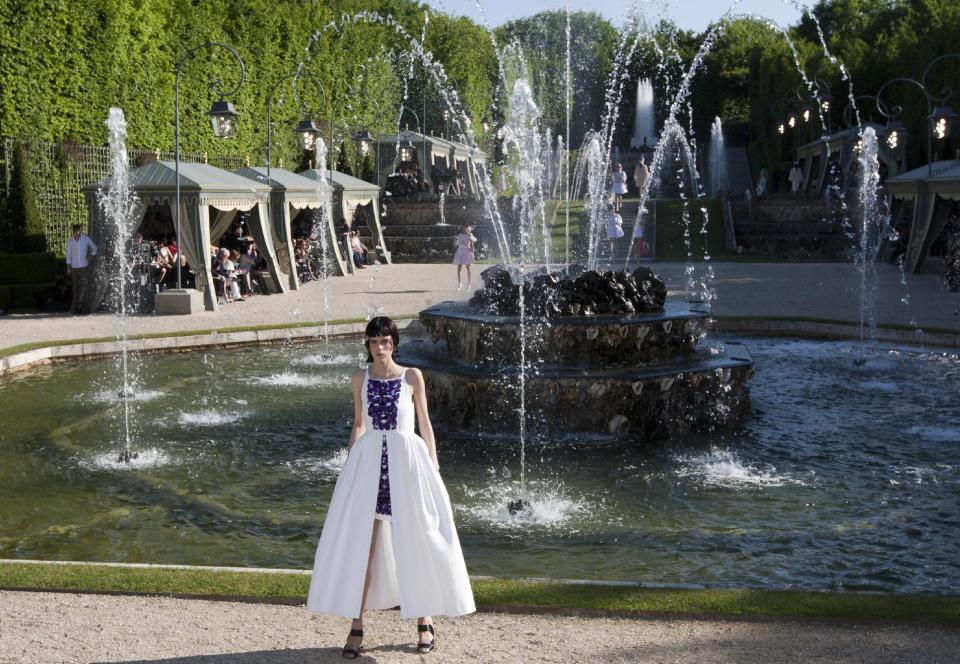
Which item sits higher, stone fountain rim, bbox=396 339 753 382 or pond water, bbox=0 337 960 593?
stone fountain rim, bbox=396 339 753 382

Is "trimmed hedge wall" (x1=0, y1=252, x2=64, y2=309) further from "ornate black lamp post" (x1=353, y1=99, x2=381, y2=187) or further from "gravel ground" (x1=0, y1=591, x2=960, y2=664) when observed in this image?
"gravel ground" (x1=0, y1=591, x2=960, y2=664)

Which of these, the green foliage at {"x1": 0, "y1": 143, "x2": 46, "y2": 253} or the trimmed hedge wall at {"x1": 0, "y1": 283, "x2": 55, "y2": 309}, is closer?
the trimmed hedge wall at {"x1": 0, "y1": 283, "x2": 55, "y2": 309}

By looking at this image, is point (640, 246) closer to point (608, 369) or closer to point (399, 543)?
point (608, 369)

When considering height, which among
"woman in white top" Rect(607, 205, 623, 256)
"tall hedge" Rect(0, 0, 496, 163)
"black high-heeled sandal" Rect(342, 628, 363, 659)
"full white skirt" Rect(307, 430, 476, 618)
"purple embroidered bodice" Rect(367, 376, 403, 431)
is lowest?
"black high-heeled sandal" Rect(342, 628, 363, 659)

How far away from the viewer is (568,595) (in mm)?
6328

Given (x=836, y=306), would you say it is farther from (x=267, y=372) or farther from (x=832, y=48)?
(x=832, y=48)

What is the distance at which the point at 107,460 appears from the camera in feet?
34.9

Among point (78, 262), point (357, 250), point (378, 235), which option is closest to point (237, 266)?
point (78, 262)

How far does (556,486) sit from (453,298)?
1462cm

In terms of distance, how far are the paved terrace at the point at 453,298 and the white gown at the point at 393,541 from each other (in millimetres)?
13123

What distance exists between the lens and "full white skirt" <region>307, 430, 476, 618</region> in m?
5.26

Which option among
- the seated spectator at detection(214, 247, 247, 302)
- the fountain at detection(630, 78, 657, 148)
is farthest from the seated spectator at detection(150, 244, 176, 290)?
the fountain at detection(630, 78, 657, 148)

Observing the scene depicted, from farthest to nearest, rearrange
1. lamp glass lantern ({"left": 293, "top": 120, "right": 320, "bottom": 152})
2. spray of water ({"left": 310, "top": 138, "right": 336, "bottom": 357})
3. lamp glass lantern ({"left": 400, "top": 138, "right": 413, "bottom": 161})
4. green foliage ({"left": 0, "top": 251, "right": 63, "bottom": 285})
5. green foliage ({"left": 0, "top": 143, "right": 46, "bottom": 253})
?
1. lamp glass lantern ({"left": 400, "top": 138, "right": 413, "bottom": 161})
2. spray of water ({"left": 310, "top": 138, "right": 336, "bottom": 357})
3. lamp glass lantern ({"left": 293, "top": 120, "right": 320, "bottom": 152})
4. green foliage ({"left": 0, "top": 143, "right": 46, "bottom": 253})
5. green foliage ({"left": 0, "top": 251, "right": 63, "bottom": 285})

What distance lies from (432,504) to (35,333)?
14817mm
